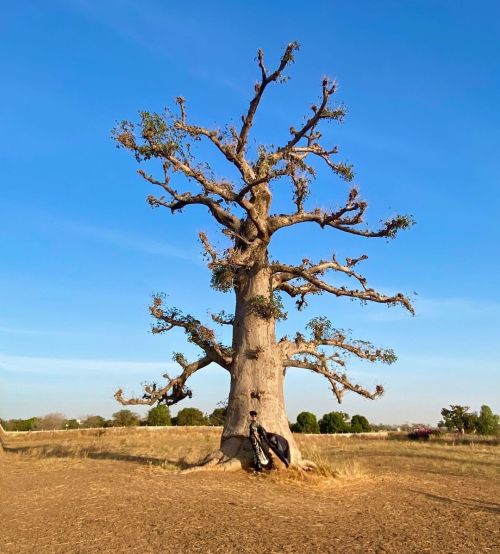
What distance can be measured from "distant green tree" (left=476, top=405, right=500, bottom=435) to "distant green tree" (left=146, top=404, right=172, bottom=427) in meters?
19.7

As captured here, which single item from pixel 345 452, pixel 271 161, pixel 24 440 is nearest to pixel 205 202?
pixel 271 161

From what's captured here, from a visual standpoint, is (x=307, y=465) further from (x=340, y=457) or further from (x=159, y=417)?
(x=159, y=417)

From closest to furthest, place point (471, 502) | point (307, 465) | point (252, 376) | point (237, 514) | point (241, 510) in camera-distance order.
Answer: point (237, 514)
point (241, 510)
point (471, 502)
point (307, 465)
point (252, 376)

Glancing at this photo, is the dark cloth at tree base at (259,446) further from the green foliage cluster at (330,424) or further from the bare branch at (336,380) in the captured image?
the green foliage cluster at (330,424)

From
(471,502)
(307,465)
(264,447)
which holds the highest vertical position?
(264,447)

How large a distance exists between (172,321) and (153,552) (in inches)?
307

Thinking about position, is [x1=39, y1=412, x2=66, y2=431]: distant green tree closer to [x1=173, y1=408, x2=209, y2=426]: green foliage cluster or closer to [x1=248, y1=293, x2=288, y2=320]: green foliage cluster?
[x1=173, y1=408, x2=209, y2=426]: green foliage cluster

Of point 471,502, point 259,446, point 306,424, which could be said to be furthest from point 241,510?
point 306,424

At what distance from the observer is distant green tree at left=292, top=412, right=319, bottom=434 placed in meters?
36.5

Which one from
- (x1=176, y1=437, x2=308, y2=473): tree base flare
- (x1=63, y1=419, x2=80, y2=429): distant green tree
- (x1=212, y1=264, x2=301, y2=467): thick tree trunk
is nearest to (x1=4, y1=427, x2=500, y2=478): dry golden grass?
(x1=176, y1=437, x2=308, y2=473): tree base flare

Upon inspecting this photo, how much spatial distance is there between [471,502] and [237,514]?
4.01 m

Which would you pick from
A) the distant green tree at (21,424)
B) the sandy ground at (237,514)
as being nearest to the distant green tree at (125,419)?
the distant green tree at (21,424)

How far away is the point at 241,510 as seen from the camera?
7.57m

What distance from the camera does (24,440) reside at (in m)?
27.3
